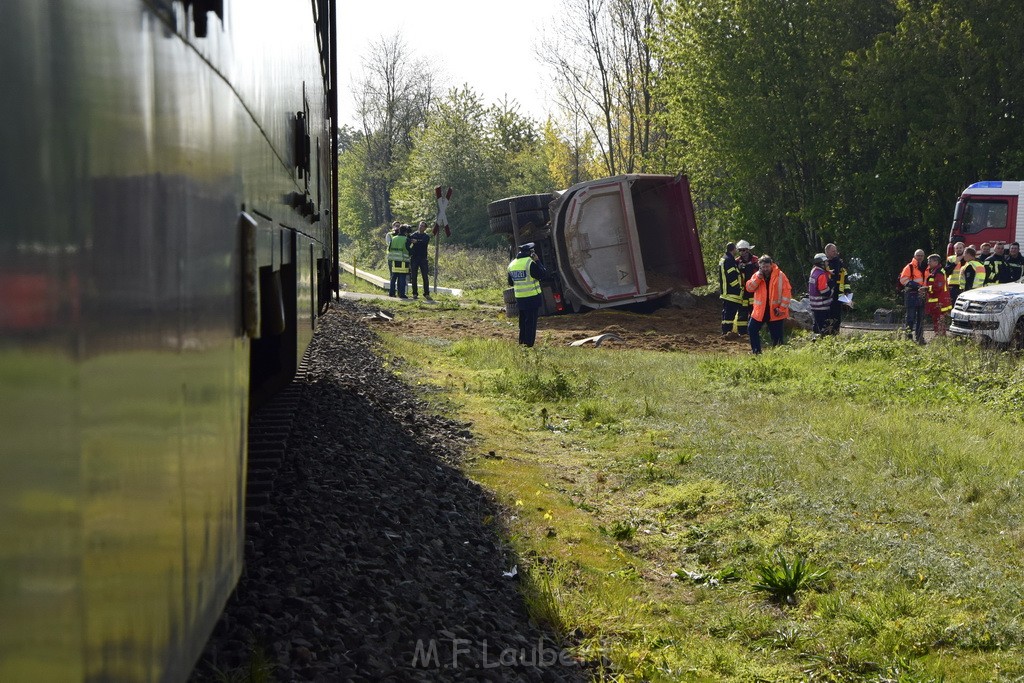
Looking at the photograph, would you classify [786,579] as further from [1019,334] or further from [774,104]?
[774,104]

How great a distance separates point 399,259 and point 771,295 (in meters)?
12.8

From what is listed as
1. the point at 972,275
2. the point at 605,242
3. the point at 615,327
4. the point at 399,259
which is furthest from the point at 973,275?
the point at 399,259

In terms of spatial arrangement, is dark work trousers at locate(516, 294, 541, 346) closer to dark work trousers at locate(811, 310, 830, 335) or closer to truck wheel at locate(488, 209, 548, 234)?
dark work trousers at locate(811, 310, 830, 335)

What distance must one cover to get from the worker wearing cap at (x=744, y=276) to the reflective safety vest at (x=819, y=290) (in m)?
1.20

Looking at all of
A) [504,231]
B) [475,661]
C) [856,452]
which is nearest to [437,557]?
[475,661]

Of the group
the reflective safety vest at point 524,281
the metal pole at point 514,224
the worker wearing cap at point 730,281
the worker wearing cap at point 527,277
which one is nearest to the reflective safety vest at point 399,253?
the metal pole at point 514,224

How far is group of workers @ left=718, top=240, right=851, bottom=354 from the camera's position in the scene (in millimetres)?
15547

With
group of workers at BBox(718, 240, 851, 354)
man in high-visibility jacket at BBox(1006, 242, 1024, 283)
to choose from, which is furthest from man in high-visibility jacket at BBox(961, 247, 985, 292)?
group of workers at BBox(718, 240, 851, 354)

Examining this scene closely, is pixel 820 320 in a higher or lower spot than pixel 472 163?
lower

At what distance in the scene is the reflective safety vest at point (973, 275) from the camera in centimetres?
1791

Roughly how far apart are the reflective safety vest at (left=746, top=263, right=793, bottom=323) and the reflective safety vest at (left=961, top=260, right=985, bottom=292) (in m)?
4.33

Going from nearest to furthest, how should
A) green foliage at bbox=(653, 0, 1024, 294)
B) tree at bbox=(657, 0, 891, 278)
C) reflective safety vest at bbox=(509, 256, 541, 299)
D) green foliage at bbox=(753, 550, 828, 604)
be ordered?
green foliage at bbox=(753, 550, 828, 604), reflective safety vest at bbox=(509, 256, 541, 299), green foliage at bbox=(653, 0, 1024, 294), tree at bbox=(657, 0, 891, 278)

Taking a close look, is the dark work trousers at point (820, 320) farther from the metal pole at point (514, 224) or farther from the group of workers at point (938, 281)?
the metal pole at point (514, 224)

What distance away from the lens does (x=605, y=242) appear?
20.7 meters
